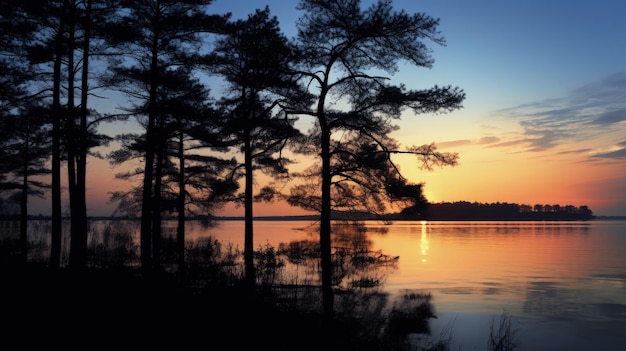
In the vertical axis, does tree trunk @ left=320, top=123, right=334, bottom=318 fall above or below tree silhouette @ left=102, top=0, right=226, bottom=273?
below

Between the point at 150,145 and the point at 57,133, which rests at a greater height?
the point at 57,133

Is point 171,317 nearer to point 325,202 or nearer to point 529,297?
point 325,202

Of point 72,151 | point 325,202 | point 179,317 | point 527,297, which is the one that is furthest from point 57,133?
point 527,297

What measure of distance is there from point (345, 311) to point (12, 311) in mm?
8710

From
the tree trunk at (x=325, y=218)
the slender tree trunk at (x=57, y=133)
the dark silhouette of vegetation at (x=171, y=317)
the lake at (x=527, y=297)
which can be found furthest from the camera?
the tree trunk at (x=325, y=218)

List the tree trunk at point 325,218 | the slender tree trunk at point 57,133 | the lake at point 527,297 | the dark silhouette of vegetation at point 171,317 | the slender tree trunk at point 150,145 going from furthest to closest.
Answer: the tree trunk at point 325,218, the slender tree trunk at point 150,145, the slender tree trunk at point 57,133, the lake at point 527,297, the dark silhouette of vegetation at point 171,317

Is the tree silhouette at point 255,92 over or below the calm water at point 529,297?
over

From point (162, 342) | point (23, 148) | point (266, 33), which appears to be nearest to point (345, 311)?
point (162, 342)

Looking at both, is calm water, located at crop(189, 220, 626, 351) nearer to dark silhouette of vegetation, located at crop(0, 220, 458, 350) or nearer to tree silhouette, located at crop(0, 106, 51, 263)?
dark silhouette of vegetation, located at crop(0, 220, 458, 350)

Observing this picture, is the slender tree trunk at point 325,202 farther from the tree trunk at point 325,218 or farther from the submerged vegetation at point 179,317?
the submerged vegetation at point 179,317

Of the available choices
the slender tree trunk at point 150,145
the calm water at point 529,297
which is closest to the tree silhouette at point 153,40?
the slender tree trunk at point 150,145

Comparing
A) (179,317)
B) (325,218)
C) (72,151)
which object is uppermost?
(72,151)

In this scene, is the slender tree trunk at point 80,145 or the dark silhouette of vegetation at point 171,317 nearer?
the dark silhouette of vegetation at point 171,317

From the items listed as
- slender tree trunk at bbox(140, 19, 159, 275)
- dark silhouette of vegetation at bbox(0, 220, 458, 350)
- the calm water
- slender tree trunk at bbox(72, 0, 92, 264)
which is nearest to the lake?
the calm water
